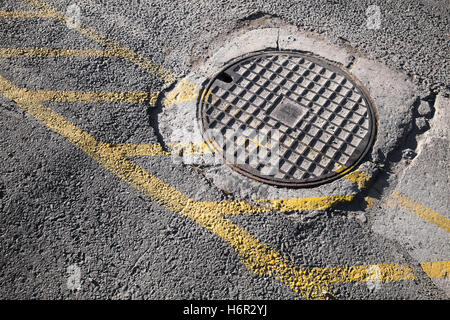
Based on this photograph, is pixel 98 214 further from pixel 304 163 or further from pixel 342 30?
pixel 342 30

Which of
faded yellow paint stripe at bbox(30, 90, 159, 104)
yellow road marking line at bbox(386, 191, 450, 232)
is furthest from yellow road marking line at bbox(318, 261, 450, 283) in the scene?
faded yellow paint stripe at bbox(30, 90, 159, 104)

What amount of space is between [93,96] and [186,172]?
106 centimetres

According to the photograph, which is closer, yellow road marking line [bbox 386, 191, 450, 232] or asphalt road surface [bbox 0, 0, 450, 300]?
asphalt road surface [bbox 0, 0, 450, 300]

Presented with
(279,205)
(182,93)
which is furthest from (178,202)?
(182,93)

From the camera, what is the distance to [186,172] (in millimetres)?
2996

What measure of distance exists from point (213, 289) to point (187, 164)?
3.12 feet

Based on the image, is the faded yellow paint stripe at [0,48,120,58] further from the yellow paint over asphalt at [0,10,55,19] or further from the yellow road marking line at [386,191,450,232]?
the yellow road marking line at [386,191,450,232]

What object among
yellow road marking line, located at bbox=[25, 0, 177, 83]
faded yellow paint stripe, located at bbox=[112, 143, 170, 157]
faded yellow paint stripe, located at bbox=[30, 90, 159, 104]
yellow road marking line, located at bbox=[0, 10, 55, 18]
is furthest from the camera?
yellow road marking line, located at bbox=[0, 10, 55, 18]

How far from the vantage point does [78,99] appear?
3.35 m

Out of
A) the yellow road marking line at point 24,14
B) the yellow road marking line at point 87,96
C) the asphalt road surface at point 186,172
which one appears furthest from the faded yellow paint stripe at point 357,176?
the yellow road marking line at point 24,14

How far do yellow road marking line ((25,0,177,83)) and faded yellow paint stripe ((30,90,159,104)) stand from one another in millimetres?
231

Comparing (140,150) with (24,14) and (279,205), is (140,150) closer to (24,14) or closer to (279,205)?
(279,205)

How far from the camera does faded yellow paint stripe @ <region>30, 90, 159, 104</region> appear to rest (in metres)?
3.34

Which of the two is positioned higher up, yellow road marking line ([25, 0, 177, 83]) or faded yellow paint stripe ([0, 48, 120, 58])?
yellow road marking line ([25, 0, 177, 83])
